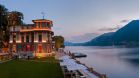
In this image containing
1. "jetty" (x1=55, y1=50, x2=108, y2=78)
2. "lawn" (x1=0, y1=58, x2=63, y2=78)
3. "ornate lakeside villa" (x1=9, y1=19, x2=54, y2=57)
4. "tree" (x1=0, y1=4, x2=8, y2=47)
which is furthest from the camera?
"tree" (x1=0, y1=4, x2=8, y2=47)

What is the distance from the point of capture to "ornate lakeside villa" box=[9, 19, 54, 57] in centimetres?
7512

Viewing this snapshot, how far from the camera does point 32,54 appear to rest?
245 feet

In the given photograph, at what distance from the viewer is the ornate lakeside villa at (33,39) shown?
246 ft

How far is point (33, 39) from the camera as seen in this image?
7694 centimetres

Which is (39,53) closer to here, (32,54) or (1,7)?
(32,54)

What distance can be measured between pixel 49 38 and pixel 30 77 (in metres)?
44.2

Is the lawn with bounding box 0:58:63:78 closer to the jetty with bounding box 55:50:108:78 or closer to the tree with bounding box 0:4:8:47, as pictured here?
the jetty with bounding box 55:50:108:78

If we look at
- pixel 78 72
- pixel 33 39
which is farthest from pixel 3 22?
pixel 78 72

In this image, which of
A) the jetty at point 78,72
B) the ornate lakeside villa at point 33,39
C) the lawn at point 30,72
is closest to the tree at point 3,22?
the ornate lakeside villa at point 33,39

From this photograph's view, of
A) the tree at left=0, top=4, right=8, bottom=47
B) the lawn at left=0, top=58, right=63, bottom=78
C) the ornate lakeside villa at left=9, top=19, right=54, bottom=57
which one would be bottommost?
the lawn at left=0, top=58, right=63, bottom=78

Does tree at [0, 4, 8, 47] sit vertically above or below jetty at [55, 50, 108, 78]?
above

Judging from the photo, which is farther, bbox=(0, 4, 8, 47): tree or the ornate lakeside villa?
bbox=(0, 4, 8, 47): tree

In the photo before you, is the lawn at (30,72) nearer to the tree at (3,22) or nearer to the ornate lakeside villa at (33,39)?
the ornate lakeside villa at (33,39)

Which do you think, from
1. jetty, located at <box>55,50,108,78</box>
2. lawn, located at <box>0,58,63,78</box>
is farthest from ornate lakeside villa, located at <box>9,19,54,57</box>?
jetty, located at <box>55,50,108,78</box>
